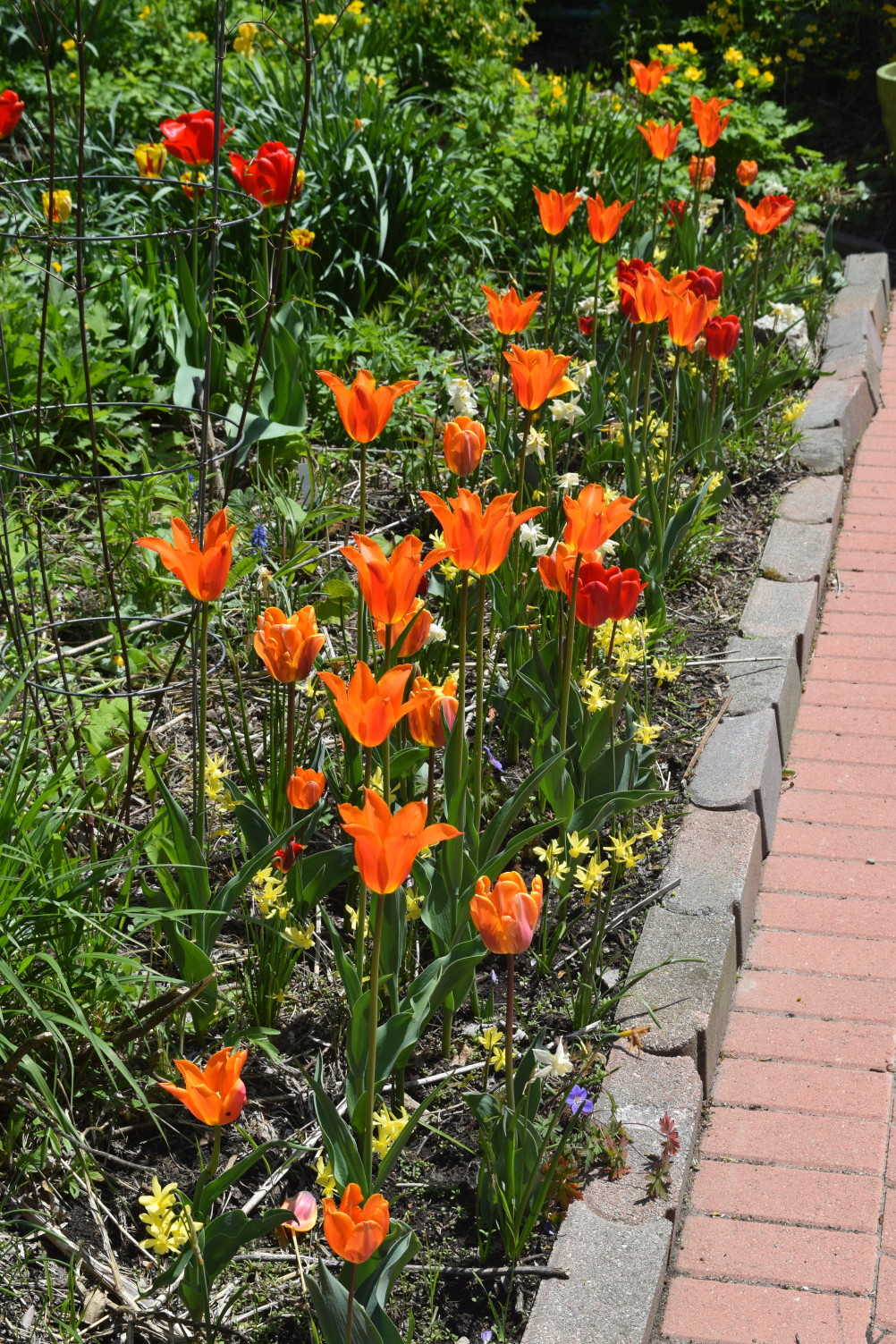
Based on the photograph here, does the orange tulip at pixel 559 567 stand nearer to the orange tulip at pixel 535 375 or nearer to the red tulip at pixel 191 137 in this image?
the orange tulip at pixel 535 375

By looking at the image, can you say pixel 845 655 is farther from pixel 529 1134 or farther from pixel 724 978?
pixel 529 1134

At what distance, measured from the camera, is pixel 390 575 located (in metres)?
1.45

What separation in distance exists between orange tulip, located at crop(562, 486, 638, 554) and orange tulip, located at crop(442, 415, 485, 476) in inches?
7.7

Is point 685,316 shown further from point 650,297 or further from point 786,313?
point 786,313

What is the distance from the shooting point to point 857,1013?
2.21 meters

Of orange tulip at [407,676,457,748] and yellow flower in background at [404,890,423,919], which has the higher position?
orange tulip at [407,676,457,748]

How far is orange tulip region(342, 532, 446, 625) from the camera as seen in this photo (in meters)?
1.43

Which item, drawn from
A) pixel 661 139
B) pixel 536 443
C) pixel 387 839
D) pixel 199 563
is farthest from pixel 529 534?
pixel 661 139

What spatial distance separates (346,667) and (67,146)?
3.23m

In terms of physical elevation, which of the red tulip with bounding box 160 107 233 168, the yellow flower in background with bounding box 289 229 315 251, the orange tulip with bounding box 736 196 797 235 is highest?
the red tulip with bounding box 160 107 233 168

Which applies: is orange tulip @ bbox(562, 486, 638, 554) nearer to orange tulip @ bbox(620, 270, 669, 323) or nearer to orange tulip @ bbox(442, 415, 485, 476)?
orange tulip @ bbox(442, 415, 485, 476)

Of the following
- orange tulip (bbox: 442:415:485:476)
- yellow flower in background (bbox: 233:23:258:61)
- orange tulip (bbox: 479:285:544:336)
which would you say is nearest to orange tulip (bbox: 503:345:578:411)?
orange tulip (bbox: 442:415:485:476)

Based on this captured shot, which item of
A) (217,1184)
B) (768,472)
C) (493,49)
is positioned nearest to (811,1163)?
(217,1184)

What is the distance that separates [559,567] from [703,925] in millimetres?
712
